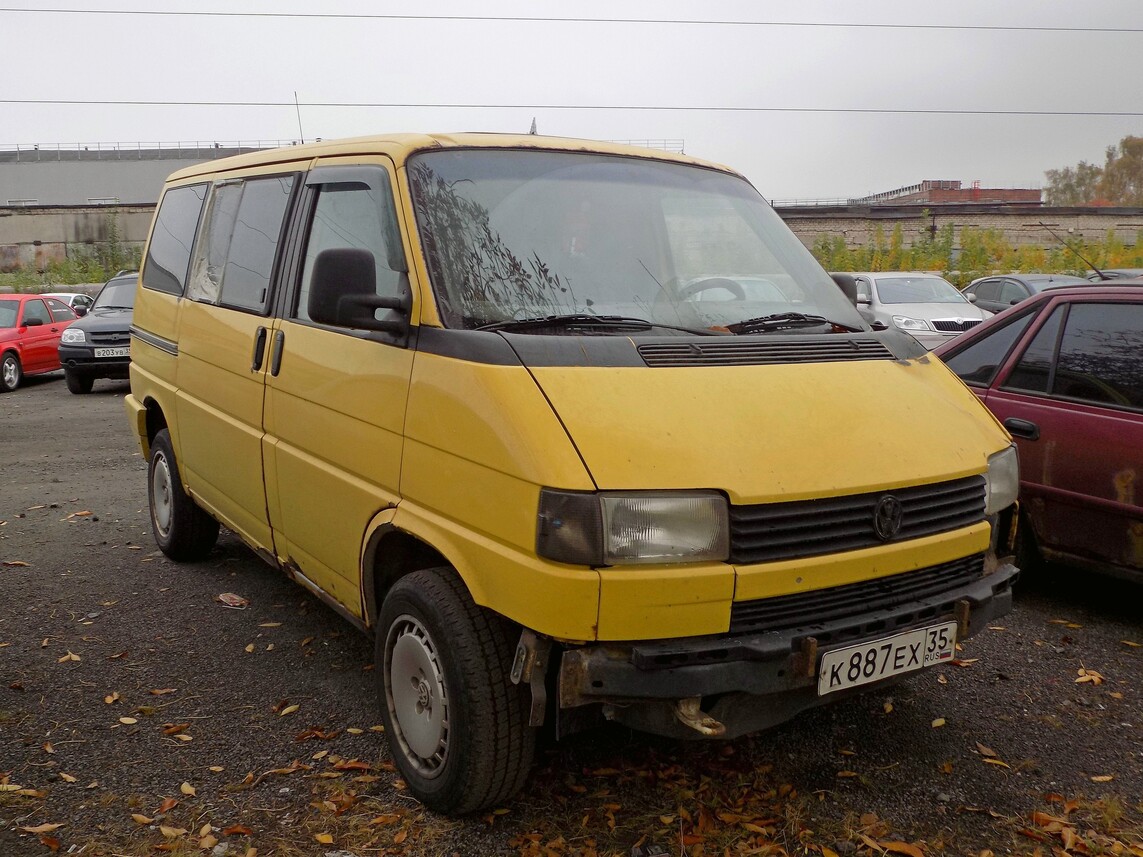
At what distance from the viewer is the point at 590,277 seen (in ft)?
10.8

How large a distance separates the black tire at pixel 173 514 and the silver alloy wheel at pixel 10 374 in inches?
462

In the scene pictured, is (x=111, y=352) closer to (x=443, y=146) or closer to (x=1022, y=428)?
(x=443, y=146)

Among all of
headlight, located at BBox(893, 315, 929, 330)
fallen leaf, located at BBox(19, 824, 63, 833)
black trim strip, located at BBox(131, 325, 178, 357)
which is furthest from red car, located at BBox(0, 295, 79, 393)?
fallen leaf, located at BBox(19, 824, 63, 833)

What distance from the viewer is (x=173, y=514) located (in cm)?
568

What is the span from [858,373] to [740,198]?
1.27 meters

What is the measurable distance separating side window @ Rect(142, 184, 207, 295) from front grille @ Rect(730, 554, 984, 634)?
12.5ft

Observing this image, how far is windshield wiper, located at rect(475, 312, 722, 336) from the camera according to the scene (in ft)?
9.85

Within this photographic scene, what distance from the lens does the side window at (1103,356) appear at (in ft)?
14.6

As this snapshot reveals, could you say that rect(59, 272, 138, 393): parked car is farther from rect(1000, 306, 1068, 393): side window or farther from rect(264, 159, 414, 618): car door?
rect(1000, 306, 1068, 393): side window

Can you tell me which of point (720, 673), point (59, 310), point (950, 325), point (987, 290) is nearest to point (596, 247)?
point (720, 673)

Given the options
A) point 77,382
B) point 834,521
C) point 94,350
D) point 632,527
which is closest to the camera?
point 632,527

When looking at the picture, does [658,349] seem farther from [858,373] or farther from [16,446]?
[16,446]

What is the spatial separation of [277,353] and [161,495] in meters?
2.42

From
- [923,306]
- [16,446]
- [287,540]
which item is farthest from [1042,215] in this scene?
[287,540]
